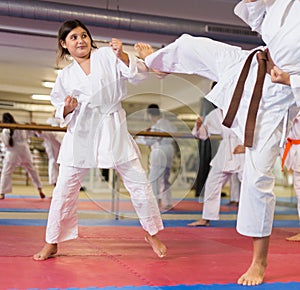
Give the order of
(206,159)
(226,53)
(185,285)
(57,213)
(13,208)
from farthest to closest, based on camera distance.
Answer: (206,159) → (13,208) → (57,213) → (226,53) → (185,285)

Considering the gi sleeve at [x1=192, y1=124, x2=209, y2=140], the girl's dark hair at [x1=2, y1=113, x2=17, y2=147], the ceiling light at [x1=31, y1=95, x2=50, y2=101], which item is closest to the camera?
the gi sleeve at [x1=192, y1=124, x2=209, y2=140]

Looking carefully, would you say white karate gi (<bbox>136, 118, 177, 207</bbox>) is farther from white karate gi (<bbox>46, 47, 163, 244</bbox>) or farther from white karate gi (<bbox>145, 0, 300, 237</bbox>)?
white karate gi (<bbox>145, 0, 300, 237</bbox>)

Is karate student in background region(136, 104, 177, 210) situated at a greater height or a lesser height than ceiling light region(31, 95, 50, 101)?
lesser

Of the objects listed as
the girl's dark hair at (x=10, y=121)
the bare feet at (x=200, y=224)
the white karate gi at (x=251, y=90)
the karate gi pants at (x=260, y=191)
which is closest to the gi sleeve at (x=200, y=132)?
the bare feet at (x=200, y=224)

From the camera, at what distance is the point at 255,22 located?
2418 millimetres

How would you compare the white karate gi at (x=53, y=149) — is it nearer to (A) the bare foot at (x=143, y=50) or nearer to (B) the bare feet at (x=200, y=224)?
(B) the bare feet at (x=200, y=224)

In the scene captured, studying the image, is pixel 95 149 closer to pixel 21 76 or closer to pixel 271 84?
pixel 271 84

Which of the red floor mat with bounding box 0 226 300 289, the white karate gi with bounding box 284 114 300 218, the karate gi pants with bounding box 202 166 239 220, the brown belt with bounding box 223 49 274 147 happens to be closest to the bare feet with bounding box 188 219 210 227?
the karate gi pants with bounding box 202 166 239 220

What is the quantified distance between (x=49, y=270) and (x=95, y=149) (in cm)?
84

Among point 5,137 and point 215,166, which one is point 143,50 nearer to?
point 215,166

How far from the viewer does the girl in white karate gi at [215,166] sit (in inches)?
202

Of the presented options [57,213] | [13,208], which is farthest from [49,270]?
[13,208]

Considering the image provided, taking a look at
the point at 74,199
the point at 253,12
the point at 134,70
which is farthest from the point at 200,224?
the point at 253,12

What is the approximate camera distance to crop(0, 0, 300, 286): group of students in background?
233 cm
